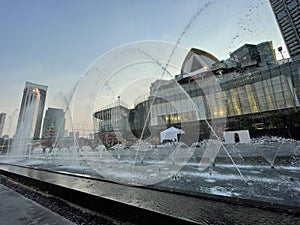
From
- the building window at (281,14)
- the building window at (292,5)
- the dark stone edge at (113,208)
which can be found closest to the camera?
the dark stone edge at (113,208)

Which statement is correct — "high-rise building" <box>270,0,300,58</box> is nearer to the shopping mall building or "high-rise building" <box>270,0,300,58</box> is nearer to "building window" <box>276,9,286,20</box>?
"building window" <box>276,9,286,20</box>

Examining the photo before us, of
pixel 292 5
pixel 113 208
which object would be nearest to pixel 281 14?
pixel 292 5

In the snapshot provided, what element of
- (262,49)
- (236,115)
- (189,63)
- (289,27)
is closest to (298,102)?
(236,115)

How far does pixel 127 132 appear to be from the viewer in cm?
4694

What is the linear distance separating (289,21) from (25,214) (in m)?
52.4

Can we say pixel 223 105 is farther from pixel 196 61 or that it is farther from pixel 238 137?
pixel 196 61

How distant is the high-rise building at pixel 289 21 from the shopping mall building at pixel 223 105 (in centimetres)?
519

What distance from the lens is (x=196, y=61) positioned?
59.1m

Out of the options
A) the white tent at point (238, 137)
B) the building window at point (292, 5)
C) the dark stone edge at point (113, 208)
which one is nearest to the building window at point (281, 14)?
the building window at point (292, 5)

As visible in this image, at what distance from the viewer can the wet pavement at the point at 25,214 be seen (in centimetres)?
239

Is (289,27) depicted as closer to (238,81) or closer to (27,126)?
(238,81)

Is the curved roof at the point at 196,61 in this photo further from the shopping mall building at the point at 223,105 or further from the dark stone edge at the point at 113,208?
the dark stone edge at the point at 113,208

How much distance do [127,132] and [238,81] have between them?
31.9 metres

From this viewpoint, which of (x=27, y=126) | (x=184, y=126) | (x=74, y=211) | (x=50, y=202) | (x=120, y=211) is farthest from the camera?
(x=184, y=126)
